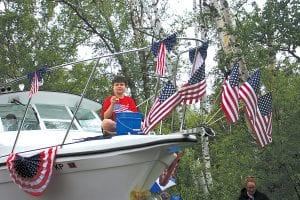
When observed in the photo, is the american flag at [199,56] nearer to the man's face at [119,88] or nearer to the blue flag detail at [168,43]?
the blue flag detail at [168,43]

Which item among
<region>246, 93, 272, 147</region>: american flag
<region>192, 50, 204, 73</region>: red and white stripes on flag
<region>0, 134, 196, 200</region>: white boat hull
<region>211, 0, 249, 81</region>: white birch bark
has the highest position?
<region>211, 0, 249, 81</region>: white birch bark

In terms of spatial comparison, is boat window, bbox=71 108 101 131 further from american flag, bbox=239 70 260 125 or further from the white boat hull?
american flag, bbox=239 70 260 125

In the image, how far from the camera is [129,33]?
74.0 ft

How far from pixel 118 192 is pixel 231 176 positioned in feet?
17.7

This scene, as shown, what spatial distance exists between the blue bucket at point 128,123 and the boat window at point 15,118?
5.61ft

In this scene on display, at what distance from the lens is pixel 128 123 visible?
7801 mm

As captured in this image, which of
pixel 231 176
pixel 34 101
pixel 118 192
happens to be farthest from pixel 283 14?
pixel 118 192

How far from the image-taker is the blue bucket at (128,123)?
7.73 metres

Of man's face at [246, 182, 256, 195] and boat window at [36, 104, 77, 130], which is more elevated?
boat window at [36, 104, 77, 130]

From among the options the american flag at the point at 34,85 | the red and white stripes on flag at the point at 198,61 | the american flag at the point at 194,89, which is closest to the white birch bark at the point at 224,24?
the red and white stripes on flag at the point at 198,61

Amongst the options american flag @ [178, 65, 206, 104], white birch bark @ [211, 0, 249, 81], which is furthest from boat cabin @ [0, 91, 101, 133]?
white birch bark @ [211, 0, 249, 81]

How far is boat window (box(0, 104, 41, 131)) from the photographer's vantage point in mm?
8836

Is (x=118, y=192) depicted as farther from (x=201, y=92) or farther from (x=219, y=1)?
(x=219, y=1)

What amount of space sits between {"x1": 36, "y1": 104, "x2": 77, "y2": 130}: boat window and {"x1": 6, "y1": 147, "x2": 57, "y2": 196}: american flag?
1.51 metres
